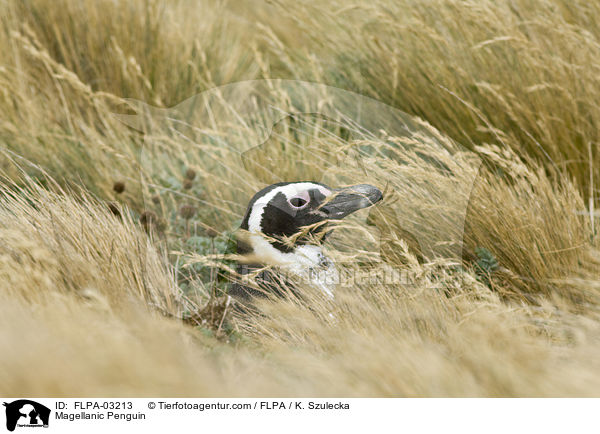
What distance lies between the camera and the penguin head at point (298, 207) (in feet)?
7.44

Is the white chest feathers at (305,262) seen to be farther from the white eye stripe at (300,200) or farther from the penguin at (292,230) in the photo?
the white eye stripe at (300,200)

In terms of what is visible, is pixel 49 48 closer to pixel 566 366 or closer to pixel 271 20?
pixel 271 20

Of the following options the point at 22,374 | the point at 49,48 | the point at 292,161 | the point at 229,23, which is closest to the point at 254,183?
the point at 292,161

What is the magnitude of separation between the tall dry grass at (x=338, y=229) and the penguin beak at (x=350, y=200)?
4.6 inches

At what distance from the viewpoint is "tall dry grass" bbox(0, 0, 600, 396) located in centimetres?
179

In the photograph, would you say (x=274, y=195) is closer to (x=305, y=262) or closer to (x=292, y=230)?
(x=292, y=230)

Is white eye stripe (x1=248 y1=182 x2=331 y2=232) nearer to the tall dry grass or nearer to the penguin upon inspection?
the penguin

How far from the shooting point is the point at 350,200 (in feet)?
7.52
